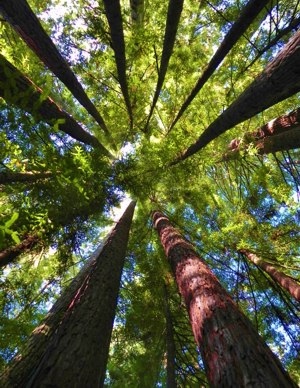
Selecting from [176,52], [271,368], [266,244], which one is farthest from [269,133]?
[271,368]

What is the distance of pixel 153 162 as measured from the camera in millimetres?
6961

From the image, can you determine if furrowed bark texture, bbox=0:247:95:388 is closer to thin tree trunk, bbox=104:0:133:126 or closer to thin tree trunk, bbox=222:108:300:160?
thin tree trunk, bbox=104:0:133:126

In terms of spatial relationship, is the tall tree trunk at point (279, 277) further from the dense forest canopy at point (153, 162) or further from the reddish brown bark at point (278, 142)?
the reddish brown bark at point (278, 142)

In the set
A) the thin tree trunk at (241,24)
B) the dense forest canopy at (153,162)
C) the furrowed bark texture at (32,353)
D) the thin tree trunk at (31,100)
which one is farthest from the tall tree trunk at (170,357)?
the thin tree trunk at (241,24)

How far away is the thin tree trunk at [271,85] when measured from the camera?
312 cm

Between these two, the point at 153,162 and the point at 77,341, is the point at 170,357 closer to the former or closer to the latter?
the point at 77,341

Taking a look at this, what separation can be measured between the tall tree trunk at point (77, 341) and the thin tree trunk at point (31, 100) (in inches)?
84.1

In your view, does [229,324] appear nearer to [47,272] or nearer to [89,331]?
[89,331]

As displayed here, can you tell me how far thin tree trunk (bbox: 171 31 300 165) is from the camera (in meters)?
3.12

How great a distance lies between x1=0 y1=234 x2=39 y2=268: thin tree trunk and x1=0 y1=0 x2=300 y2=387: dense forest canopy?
3 centimetres

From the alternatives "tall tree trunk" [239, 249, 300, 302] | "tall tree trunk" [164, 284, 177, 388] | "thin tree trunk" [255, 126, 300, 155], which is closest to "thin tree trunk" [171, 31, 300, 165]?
"thin tree trunk" [255, 126, 300, 155]

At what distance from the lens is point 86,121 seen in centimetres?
1131

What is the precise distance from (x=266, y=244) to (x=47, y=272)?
6472mm

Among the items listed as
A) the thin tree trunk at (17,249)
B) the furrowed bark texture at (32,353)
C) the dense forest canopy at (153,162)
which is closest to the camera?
the furrowed bark texture at (32,353)
